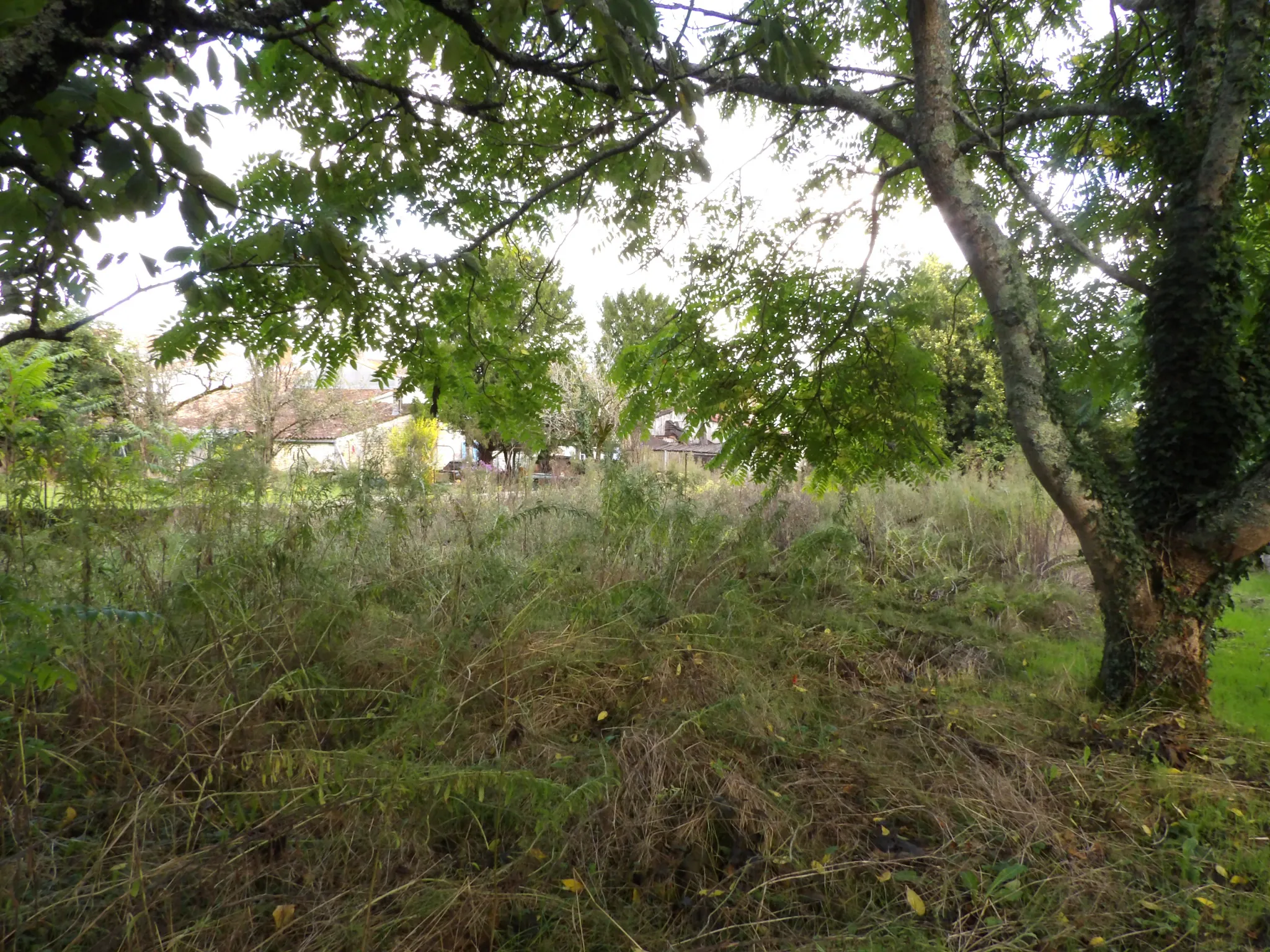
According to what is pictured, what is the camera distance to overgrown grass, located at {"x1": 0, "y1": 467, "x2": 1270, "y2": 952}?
7.73ft

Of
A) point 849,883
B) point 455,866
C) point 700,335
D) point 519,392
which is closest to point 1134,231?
point 700,335

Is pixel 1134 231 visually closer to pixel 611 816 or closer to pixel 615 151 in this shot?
pixel 615 151

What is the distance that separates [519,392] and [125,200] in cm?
238

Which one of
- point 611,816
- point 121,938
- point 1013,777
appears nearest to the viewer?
point 121,938

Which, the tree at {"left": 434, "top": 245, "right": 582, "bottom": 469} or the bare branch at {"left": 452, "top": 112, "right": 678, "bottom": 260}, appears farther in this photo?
the bare branch at {"left": 452, "top": 112, "right": 678, "bottom": 260}

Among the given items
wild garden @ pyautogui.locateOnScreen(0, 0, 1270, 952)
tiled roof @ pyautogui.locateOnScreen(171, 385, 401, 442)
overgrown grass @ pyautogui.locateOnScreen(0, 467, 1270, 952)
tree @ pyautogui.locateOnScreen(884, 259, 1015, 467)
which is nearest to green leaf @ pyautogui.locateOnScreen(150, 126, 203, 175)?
wild garden @ pyautogui.locateOnScreen(0, 0, 1270, 952)

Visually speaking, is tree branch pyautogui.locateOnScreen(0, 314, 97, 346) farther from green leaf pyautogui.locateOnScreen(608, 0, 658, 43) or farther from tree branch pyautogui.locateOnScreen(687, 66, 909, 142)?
tree branch pyautogui.locateOnScreen(687, 66, 909, 142)

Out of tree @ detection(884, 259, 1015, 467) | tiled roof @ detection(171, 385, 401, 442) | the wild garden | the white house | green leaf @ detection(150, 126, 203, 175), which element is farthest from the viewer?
tiled roof @ detection(171, 385, 401, 442)

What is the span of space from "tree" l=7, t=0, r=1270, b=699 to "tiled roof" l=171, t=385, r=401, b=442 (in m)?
13.4

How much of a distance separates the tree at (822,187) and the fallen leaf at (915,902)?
2392mm

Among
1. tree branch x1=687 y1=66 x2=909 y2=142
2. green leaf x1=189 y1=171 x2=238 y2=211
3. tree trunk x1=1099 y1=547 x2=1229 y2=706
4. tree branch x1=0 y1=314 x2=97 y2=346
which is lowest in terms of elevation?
tree trunk x1=1099 y1=547 x2=1229 y2=706

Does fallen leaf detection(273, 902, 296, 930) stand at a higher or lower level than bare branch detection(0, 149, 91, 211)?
lower

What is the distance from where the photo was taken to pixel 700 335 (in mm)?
4918

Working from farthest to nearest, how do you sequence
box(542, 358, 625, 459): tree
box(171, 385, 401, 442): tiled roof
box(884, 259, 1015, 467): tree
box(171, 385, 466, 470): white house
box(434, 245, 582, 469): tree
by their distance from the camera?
box(171, 385, 401, 442): tiled roof, box(171, 385, 466, 470): white house, box(884, 259, 1015, 467): tree, box(542, 358, 625, 459): tree, box(434, 245, 582, 469): tree
